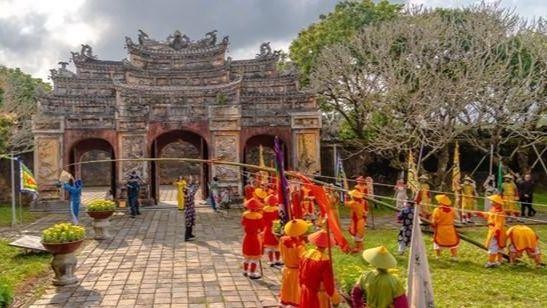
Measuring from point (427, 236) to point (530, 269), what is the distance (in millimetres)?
4084

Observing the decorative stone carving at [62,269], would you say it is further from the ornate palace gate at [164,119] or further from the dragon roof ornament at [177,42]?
the dragon roof ornament at [177,42]

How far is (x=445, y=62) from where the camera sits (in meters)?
19.8

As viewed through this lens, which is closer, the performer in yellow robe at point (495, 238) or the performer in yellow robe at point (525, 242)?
the performer in yellow robe at point (525, 242)

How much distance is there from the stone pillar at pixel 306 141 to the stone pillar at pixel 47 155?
32.8 ft

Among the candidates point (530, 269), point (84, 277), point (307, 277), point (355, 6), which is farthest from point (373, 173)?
point (307, 277)

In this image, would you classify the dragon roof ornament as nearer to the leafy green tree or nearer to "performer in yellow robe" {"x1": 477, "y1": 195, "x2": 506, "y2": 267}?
the leafy green tree

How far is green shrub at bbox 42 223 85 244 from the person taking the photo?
349 inches

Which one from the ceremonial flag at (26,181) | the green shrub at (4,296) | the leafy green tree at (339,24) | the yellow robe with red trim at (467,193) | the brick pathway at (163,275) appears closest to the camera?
the green shrub at (4,296)

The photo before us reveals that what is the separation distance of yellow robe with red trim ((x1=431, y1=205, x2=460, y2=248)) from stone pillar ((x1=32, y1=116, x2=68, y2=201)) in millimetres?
16248

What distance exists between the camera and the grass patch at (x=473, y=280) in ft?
25.9

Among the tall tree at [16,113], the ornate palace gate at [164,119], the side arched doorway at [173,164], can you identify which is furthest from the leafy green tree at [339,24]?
the tall tree at [16,113]

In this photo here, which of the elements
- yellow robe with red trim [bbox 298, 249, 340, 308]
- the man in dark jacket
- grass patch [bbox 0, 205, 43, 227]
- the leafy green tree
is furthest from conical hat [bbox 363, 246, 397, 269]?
the leafy green tree

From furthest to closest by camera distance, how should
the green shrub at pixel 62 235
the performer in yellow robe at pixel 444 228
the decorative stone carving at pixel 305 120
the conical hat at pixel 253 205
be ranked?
the decorative stone carving at pixel 305 120, the performer in yellow robe at pixel 444 228, the conical hat at pixel 253 205, the green shrub at pixel 62 235

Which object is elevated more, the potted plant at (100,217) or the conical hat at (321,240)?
the conical hat at (321,240)
